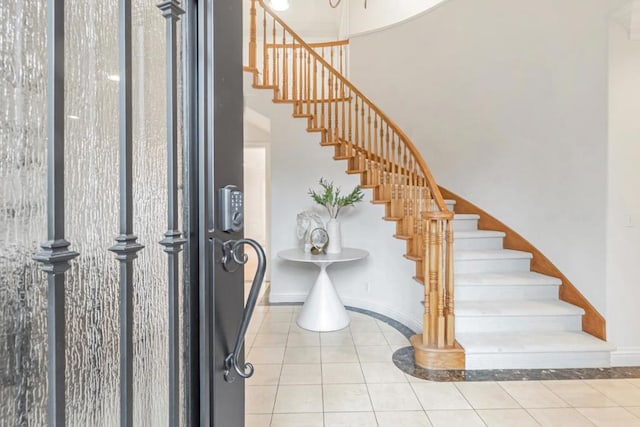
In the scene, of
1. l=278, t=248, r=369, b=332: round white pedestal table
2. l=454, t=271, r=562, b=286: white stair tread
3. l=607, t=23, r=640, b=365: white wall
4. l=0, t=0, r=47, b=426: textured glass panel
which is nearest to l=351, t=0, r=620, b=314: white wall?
l=607, t=23, r=640, b=365: white wall

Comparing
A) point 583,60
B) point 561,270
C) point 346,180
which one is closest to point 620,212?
point 561,270

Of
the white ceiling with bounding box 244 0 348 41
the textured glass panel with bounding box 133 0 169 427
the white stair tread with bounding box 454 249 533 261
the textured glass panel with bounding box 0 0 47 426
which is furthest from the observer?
the white ceiling with bounding box 244 0 348 41

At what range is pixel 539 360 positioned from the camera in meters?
2.34

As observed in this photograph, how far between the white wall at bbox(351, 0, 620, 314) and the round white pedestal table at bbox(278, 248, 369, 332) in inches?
70.5

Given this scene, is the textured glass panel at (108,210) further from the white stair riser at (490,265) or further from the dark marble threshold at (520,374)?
the white stair riser at (490,265)

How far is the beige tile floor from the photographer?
179 cm

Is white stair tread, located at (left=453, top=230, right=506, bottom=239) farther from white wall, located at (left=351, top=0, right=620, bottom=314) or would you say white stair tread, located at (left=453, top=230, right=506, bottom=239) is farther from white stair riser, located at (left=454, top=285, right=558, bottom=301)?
white stair riser, located at (left=454, top=285, right=558, bottom=301)

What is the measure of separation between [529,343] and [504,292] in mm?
501

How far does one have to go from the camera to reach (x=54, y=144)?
354 mm

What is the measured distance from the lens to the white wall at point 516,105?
2533 mm

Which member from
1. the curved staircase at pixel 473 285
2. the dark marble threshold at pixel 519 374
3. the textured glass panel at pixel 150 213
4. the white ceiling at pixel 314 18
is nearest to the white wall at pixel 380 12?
the white ceiling at pixel 314 18

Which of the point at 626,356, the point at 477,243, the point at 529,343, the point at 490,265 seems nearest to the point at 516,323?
the point at 529,343

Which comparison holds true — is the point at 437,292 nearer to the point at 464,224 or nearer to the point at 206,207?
the point at 464,224

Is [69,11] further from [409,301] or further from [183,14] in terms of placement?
[409,301]
